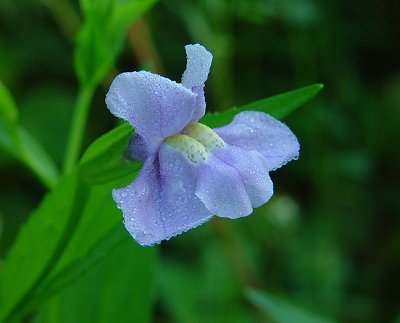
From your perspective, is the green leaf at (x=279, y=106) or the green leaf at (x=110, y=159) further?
the green leaf at (x=279, y=106)

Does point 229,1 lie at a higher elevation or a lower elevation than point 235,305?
higher

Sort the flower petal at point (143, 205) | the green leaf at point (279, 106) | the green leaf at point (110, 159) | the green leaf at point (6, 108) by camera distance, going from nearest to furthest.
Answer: the flower petal at point (143, 205) → the green leaf at point (110, 159) → the green leaf at point (279, 106) → the green leaf at point (6, 108)

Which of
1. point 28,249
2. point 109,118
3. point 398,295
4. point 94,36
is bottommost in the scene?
point 398,295

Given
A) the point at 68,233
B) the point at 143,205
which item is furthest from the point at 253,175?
the point at 68,233

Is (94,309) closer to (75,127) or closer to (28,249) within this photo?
(28,249)

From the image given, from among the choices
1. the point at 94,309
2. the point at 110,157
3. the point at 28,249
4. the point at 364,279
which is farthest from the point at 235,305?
the point at 110,157

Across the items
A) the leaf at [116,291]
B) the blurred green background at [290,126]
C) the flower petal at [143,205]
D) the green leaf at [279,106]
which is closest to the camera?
the flower petal at [143,205]

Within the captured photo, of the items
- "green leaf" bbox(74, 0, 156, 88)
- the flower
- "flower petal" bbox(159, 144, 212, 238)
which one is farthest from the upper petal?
"green leaf" bbox(74, 0, 156, 88)

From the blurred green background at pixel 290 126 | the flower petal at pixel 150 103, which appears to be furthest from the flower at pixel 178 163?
the blurred green background at pixel 290 126

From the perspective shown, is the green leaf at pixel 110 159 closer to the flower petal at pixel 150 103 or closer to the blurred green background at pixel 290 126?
the flower petal at pixel 150 103
